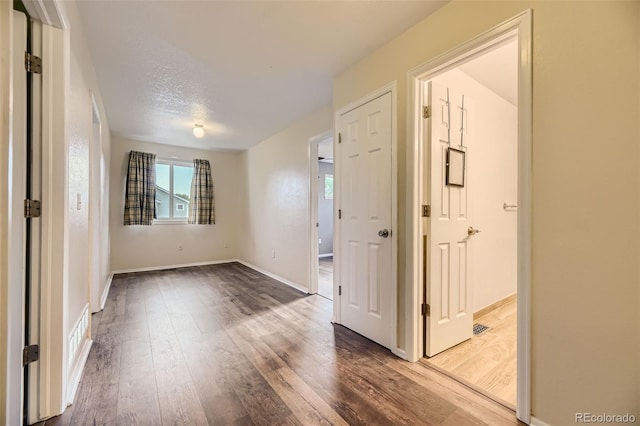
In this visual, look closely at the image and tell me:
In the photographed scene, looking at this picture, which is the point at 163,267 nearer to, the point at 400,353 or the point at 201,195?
the point at 201,195

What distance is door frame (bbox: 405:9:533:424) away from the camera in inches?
52.4

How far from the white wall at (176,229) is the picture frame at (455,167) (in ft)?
13.6

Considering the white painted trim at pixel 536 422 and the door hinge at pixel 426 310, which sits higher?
the door hinge at pixel 426 310

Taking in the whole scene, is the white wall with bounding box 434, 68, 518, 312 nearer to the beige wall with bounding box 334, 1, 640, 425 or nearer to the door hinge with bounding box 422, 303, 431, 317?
the door hinge with bounding box 422, 303, 431, 317

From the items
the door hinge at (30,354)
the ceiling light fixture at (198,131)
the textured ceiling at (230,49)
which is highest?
the textured ceiling at (230,49)

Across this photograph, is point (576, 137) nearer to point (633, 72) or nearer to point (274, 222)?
point (633, 72)

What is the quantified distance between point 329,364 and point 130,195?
4561 millimetres

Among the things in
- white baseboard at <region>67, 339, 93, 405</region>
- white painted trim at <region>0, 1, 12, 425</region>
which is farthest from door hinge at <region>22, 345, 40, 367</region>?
white painted trim at <region>0, 1, 12, 425</region>

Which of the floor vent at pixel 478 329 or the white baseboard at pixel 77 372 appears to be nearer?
the white baseboard at pixel 77 372

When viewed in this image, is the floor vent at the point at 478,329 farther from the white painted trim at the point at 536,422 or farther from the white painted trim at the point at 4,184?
the white painted trim at the point at 4,184

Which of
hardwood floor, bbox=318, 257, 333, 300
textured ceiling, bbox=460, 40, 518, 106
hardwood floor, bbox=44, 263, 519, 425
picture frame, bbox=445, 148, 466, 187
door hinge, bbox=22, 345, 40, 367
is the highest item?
textured ceiling, bbox=460, 40, 518, 106

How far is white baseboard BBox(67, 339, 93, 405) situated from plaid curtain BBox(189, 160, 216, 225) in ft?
11.3

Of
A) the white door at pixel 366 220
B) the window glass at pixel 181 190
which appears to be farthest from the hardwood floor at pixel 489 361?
the window glass at pixel 181 190

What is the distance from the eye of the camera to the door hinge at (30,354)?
1321 millimetres
